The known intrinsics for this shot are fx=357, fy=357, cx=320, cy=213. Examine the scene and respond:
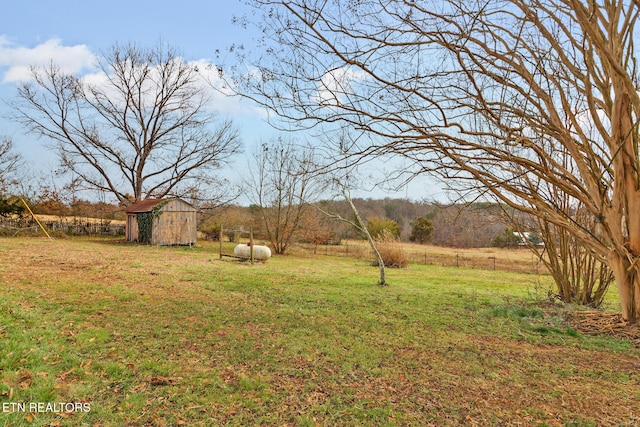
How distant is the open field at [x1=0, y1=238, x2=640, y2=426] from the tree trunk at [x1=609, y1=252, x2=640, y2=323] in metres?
0.65

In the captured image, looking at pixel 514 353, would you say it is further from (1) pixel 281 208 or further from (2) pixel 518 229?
(1) pixel 281 208

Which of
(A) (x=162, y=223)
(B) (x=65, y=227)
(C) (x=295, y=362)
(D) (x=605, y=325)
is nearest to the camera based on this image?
(C) (x=295, y=362)

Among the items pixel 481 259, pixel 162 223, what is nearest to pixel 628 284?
pixel 481 259

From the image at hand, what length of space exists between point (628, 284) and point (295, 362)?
4868mm

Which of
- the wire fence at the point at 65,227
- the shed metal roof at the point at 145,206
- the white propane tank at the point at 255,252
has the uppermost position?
the shed metal roof at the point at 145,206

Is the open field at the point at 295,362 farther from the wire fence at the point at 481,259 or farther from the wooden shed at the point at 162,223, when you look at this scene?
the wooden shed at the point at 162,223

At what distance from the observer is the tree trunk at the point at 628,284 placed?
16.4 feet

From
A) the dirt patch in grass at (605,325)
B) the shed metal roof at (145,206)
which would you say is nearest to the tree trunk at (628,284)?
the dirt patch in grass at (605,325)

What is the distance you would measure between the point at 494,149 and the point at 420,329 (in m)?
2.72

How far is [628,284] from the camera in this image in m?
5.07

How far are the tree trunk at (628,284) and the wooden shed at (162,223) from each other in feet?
62.2

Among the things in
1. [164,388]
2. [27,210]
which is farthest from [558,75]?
[27,210]

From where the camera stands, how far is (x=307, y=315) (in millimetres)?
5688

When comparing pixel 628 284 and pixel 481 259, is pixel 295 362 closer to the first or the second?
pixel 628 284
